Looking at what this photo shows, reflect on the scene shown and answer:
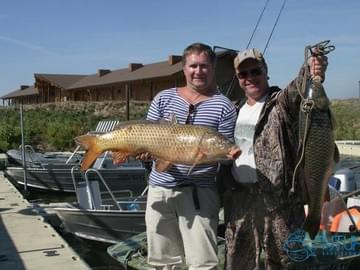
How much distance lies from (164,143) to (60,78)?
63895 millimetres

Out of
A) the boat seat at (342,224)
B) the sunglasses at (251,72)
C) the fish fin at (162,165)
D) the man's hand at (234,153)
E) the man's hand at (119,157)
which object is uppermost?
the sunglasses at (251,72)

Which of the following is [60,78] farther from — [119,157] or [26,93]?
[119,157]

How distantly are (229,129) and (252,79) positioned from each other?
383 millimetres

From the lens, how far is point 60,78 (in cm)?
6550

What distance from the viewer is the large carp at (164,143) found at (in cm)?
352

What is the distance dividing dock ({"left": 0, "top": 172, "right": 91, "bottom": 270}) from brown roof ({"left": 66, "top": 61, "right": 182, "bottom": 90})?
1133 inches

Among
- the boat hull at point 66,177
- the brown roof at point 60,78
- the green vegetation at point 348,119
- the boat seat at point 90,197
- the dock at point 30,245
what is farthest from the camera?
the brown roof at point 60,78

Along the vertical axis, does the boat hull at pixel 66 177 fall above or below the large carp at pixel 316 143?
below

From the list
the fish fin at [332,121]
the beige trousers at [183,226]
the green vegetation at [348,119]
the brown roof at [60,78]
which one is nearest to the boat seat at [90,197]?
the beige trousers at [183,226]

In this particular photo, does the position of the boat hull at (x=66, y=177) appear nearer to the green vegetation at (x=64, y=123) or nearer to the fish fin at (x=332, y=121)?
the green vegetation at (x=64, y=123)

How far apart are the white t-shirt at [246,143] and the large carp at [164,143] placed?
0.67 ft

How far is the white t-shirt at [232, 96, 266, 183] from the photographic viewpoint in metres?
3.62

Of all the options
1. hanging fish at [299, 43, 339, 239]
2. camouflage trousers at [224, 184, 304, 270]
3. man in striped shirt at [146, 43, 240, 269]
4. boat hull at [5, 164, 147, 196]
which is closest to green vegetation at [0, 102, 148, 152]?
boat hull at [5, 164, 147, 196]

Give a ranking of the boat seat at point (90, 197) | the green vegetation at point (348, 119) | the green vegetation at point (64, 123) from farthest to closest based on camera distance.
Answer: the green vegetation at point (348, 119), the green vegetation at point (64, 123), the boat seat at point (90, 197)
